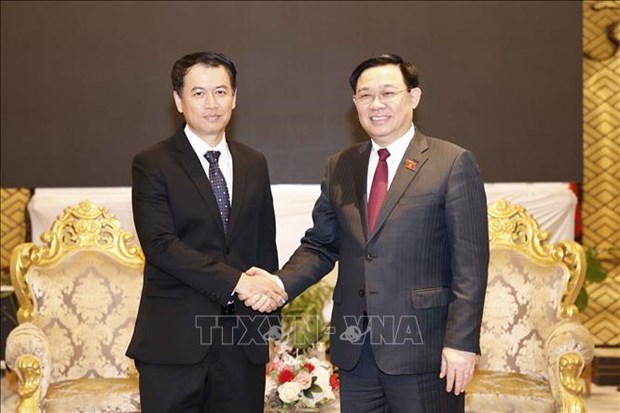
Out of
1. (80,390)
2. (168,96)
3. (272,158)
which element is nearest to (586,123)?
(272,158)

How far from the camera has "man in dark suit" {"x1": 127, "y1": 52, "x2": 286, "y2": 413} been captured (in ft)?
7.98

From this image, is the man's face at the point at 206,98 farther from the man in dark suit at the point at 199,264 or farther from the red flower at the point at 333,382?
the red flower at the point at 333,382

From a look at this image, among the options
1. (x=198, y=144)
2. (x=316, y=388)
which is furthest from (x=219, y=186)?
(x=316, y=388)

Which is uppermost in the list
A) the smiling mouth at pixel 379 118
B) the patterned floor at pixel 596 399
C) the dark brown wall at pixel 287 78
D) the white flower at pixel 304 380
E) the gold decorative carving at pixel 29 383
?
the dark brown wall at pixel 287 78

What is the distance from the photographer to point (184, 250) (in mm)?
2436

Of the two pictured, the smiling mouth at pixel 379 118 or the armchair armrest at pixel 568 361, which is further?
the armchair armrest at pixel 568 361

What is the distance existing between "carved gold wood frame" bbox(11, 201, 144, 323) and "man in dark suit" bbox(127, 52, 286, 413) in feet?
5.55

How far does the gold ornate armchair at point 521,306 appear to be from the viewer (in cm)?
377

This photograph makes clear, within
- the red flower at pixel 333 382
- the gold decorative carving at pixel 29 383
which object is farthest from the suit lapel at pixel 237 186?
the gold decorative carving at pixel 29 383

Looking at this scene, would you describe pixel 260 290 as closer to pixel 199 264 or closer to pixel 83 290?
pixel 199 264

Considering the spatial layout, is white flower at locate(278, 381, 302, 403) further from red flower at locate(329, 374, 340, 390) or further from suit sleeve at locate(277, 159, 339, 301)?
suit sleeve at locate(277, 159, 339, 301)

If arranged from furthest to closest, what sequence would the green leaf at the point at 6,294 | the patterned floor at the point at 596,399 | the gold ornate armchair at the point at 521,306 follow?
the green leaf at the point at 6,294, the patterned floor at the point at 596,399, the gold ornate armchair at the point at 521,306

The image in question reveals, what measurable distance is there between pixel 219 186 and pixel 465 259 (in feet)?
2.63

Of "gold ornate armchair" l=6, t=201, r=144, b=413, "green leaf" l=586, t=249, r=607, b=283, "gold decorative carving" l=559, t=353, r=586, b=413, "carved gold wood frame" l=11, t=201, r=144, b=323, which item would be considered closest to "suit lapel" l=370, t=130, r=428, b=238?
"gold decorative carving" l=559, t=353, r=586, b=413
